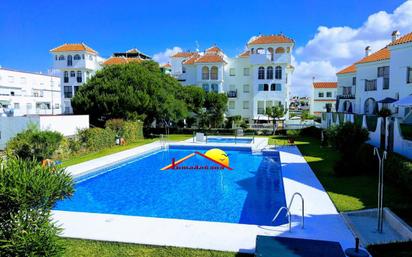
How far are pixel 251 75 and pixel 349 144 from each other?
3028 centimetres

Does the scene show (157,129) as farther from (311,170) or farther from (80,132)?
(311,170)

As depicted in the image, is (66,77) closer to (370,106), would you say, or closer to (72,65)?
(72,65)

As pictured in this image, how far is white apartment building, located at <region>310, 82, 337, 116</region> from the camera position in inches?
2682

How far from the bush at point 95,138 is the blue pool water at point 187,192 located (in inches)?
156

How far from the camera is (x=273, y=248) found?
248 inches

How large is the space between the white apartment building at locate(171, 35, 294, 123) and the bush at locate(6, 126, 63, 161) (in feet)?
93.8

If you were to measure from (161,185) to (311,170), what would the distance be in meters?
8.06

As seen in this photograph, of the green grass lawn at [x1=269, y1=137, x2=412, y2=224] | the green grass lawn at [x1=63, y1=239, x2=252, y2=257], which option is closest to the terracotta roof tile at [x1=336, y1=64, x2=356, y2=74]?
the green grass lawn at [x1=269, y1=137, x2=412, y2=224]

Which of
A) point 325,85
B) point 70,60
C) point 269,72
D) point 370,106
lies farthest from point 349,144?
point 325,85

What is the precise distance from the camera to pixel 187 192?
46.5 ft

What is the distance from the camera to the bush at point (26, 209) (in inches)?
208

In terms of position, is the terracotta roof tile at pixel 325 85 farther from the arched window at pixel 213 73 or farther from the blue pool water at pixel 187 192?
the blue pool water at pixel 187 192

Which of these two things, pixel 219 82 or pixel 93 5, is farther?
pixel 219 82

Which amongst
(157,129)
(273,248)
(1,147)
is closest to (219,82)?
(157,129)
